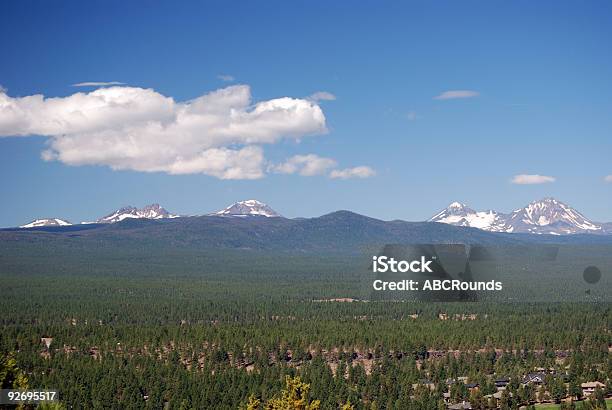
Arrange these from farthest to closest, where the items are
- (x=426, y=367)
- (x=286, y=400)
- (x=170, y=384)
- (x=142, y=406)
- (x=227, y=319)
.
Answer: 1. (x=227, y=319)
2. (x=426, y=367)
3. (x=170, y=384)
4. (x=142, y=406)
5. (x=286, y=400)

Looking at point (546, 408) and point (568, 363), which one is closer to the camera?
point (546, 408)

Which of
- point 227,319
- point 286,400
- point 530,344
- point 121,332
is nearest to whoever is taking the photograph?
point 286,400

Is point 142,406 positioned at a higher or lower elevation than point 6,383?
lower

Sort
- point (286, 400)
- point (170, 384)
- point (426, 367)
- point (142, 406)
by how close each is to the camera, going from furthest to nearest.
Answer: point (426, 367)
point (170, 384)
point (142, 406)
point (286, 400)

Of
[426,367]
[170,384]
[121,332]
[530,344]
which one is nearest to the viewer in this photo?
[170,384]

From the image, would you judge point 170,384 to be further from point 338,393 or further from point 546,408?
point 546,408

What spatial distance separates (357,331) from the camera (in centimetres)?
15675

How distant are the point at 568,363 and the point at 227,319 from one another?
84.7 m

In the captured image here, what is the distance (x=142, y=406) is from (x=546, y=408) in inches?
2059

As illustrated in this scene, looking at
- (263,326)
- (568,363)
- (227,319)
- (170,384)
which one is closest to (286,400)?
(170,384)

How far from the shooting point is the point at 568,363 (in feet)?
431

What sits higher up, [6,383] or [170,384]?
[6,383]

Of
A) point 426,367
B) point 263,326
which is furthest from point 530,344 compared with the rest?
point 263,326

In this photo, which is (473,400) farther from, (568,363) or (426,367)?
(568,363)
